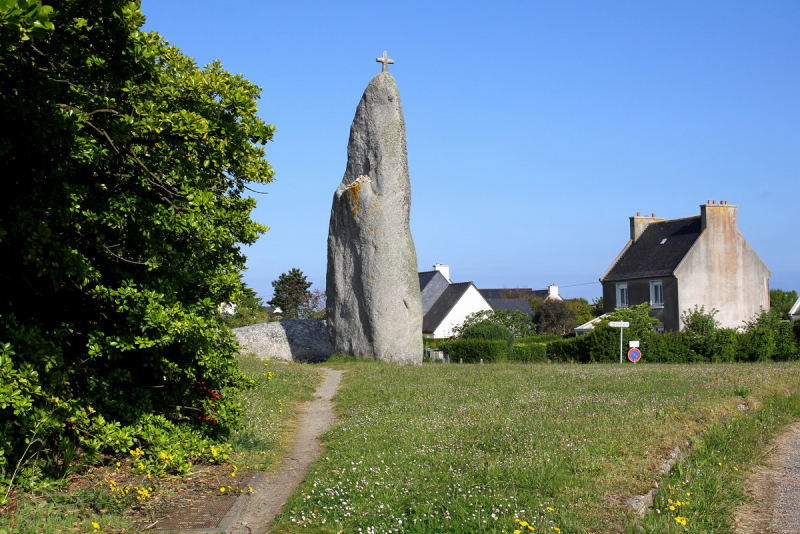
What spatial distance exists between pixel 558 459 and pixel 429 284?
5083 cm

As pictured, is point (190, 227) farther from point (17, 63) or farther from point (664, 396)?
point (664, 396)

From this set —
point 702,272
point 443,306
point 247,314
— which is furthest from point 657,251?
point 247,314

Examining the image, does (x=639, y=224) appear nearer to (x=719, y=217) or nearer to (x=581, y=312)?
(x=719, y=217)

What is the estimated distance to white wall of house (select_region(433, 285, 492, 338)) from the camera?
53531 mm

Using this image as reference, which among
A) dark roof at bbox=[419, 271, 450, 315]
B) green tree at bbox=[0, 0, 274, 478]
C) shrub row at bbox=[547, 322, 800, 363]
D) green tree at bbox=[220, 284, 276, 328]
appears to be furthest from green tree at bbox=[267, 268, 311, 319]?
green tree at bbox=[0, 0, 274, 478]

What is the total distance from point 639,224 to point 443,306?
620 inches

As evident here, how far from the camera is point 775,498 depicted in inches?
302

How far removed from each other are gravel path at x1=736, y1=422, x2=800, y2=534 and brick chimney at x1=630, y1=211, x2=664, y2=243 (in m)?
40.4

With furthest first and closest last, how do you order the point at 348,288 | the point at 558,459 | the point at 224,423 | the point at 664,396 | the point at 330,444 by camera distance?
the point at 348,288
the point at 664,396
the point at 330,444
the point at 224,423
the point at 558,459

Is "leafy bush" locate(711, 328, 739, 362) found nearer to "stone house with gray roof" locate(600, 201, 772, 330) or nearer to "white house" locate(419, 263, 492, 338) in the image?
"stone house with gray roof" locate(600, 201, 772, 330)

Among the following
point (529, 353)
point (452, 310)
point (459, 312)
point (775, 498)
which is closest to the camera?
point (775, 498)

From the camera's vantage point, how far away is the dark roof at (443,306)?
5378cm

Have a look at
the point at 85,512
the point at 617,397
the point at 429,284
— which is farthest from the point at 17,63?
the point at 429,284

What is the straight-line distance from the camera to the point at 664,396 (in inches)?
508
